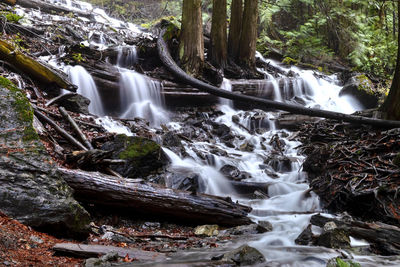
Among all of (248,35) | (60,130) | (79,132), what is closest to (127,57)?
(248,35)

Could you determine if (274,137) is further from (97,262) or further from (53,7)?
(53,7)

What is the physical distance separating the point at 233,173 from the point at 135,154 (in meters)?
2.54

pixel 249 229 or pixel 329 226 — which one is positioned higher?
pixel 329 226

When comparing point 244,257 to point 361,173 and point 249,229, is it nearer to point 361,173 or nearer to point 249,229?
point 249,229

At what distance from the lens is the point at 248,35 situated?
13734mm

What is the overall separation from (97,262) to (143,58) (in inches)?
415

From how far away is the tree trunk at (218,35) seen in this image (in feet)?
42.4

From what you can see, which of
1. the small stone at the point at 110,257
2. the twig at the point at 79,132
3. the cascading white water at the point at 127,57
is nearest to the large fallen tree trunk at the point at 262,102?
the cascading white water at the point at 127,57

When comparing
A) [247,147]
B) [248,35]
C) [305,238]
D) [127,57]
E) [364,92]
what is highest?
[248,35]

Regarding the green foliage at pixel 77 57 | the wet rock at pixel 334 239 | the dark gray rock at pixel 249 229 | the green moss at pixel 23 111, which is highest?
the green foliage at pixel 77 57

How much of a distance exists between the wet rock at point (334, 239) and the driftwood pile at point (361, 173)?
49.5 inches

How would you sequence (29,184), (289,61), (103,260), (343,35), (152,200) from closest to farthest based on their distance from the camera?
1. (103,260)
2. (29,184)
3. (152,200)
4. (289,61)
5. (343,35)

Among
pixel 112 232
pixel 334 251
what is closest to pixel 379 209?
pixel 334 251

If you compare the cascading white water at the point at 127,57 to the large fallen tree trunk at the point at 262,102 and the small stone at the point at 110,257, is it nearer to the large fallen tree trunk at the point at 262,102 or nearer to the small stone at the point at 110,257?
the large fallen tree trunk at the point at 262,102
